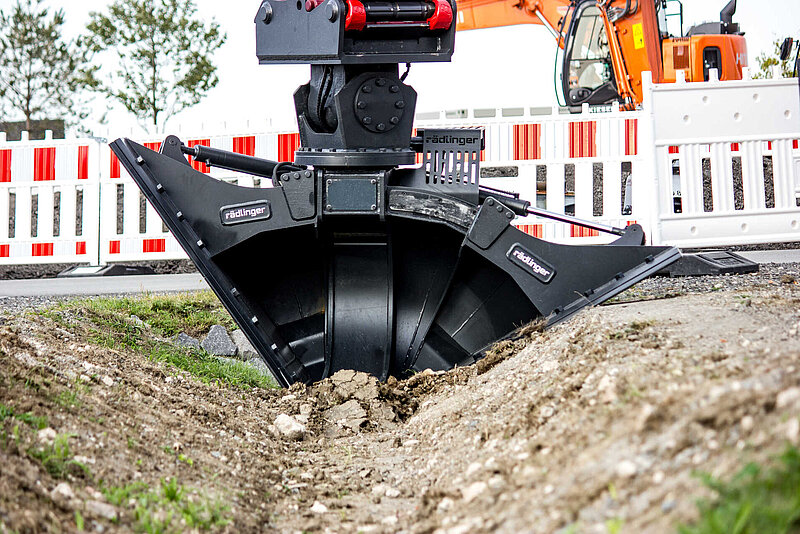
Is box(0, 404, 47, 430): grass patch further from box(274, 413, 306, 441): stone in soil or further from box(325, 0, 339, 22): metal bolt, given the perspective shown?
box(325, 0, 339, 22): metal bolt

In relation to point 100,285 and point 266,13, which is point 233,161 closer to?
point 266,13

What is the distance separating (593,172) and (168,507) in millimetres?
9368

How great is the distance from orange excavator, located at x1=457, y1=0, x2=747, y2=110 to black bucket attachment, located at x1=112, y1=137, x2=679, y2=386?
1101 centimetres

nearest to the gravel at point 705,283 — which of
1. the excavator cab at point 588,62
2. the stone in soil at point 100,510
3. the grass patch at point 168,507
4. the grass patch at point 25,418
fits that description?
the grass patch at point 168,507

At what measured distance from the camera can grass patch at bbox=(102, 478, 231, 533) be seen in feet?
9.37

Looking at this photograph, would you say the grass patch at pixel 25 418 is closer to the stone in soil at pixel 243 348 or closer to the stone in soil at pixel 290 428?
the stone in soil at pixel 290 428

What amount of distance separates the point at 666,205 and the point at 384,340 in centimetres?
513

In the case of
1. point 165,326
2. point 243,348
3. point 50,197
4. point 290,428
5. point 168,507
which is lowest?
point 168,507

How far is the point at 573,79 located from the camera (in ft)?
56.1

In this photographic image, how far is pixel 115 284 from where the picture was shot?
10.0 metres

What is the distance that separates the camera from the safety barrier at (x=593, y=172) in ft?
31.8

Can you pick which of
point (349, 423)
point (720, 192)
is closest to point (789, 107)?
point (720, 192)

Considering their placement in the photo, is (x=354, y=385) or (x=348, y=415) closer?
(x=348, y=415)

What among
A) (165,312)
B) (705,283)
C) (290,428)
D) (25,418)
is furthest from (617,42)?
(25,418)
